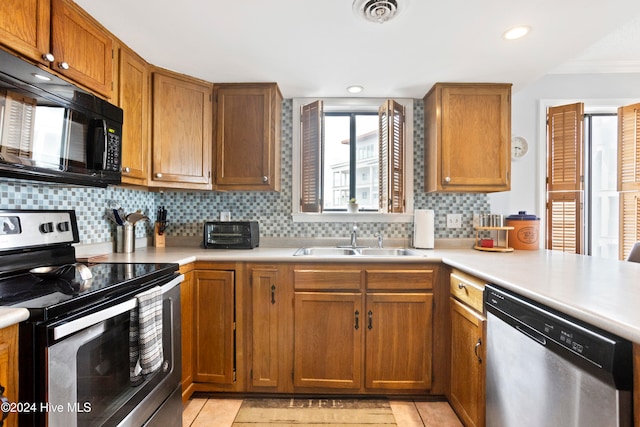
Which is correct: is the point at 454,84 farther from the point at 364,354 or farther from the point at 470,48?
the point at 364,354

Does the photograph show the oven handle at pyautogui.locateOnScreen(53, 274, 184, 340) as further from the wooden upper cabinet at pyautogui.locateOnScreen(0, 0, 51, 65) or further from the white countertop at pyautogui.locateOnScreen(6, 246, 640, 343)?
the wooden upper cabinet at pyautogui.locateOnScreen(0, 0, 51, 65)

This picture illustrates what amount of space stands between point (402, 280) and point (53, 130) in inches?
75.5

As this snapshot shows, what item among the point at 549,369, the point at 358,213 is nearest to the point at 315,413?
the point at 549,369

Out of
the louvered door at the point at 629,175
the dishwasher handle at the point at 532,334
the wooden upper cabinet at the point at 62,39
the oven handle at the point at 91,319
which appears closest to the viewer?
the oven handle at the point at 91,319

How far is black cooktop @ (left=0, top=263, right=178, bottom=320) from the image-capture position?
92 centimetres

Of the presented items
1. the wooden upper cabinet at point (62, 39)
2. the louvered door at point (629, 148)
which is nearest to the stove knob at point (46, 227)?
the wooden upper cabinet at point (62, 39)

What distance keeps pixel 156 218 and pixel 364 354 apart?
2009mm

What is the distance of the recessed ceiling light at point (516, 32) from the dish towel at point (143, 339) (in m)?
2.21

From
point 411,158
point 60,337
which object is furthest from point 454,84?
point 60,337

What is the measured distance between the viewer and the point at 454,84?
2.30 m

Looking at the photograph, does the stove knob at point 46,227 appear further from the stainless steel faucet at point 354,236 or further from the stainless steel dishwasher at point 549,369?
the stainless steel dishwasher at point 549,369

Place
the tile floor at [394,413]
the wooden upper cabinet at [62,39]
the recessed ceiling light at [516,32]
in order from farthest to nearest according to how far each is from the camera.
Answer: the tile floor at [394,413]
the recessed ceiling light at [516,32]
the wooden upper cabinet at [62,39]

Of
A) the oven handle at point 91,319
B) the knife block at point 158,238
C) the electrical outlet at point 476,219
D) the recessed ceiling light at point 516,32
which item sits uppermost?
the recessed ceiling light at point 516,32

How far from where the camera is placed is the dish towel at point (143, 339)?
1.25m
